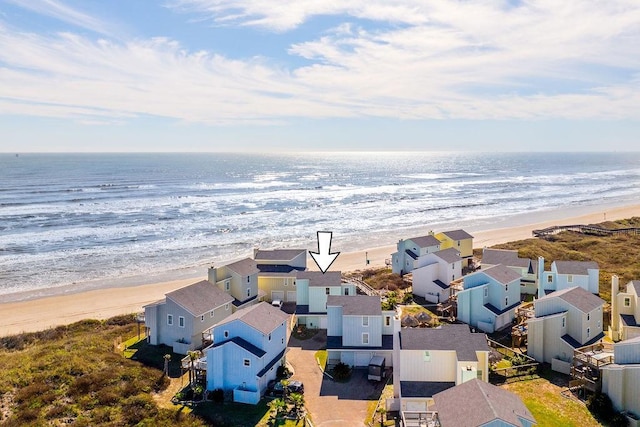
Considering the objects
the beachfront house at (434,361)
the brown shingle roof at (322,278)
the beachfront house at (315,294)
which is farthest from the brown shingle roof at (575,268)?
the brown shingle roof at (322,278)

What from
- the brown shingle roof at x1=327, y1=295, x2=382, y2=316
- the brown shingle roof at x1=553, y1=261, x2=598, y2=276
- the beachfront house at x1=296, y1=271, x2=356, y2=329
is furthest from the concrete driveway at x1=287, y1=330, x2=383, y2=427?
the brown shingle roof at x1=553, y1=261, x2=598, y2=276

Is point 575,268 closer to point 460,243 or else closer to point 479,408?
point 460,243

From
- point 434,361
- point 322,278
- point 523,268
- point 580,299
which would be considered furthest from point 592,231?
point 434,361

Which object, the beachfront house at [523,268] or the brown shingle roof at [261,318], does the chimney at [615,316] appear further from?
the brown shingle roof at [261,318]

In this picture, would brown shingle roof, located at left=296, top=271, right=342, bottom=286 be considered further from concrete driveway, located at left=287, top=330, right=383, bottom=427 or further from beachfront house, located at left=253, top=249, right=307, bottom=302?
concrete driveway, located at left=287, top=330, right=383, bottom=427

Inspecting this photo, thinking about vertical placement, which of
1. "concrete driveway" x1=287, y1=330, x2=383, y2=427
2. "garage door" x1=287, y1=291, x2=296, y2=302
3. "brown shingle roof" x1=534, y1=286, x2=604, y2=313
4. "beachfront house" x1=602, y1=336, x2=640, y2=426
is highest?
"brown shingle roof" x1=534, y1=286, x2=604, y2=313

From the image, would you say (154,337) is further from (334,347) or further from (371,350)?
(371,350)
